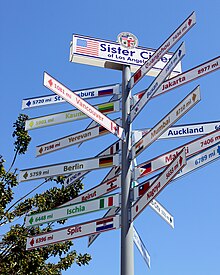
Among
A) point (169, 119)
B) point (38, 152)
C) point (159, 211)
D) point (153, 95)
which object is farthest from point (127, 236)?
point (38, 152)

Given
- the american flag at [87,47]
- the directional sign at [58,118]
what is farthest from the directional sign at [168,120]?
the american flag at [87,47]

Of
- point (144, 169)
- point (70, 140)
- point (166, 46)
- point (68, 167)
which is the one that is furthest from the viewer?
point (70, 140)

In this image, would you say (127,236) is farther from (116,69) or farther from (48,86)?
(116,69)

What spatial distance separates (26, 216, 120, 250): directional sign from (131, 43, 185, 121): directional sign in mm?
1343

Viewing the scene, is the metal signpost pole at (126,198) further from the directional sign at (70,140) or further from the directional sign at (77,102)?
the directional sign at (70,140)

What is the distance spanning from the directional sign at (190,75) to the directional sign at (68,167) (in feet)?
3.25

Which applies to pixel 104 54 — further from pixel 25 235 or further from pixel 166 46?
pixel 25 235

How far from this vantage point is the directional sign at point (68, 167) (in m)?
5.55

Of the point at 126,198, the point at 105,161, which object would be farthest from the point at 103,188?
the point at 126,198

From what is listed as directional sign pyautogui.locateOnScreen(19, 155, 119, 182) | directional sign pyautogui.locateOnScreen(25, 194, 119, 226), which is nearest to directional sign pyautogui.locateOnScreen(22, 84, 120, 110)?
directional sign pyautogui.locateOnScreen(19, 155, 119, 182)

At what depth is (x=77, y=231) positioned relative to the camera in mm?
5078

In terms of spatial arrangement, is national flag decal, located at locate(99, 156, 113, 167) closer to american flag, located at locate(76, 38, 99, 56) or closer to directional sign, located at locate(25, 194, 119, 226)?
directional sign, located at locate(25, 194, 119, 226)

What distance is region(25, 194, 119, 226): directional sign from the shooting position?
16.8ft

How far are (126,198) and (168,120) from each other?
1.02 metres
